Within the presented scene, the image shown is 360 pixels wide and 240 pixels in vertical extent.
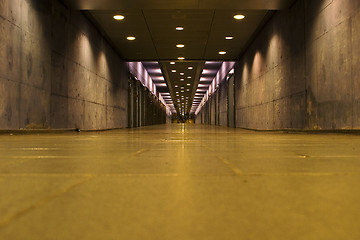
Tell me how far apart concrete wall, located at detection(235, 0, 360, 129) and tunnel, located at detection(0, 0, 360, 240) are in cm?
4

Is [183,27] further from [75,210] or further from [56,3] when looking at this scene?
[75,210]

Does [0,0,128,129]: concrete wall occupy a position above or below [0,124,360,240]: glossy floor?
above

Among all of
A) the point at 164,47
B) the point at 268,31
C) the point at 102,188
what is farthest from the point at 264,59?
the point at 102,188

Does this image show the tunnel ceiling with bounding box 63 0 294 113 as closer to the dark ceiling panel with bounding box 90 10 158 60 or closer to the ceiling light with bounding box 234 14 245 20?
the dark ceiling panel with bounding box 90 10 158 60

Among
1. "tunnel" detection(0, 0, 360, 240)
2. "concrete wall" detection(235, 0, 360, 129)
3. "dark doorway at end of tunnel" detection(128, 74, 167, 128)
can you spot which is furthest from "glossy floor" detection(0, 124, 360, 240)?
"dark doorway at end of tunnel" detection(128, 74, 167, 128)

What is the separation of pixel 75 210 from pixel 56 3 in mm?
8986

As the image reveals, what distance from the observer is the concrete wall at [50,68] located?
6469 millimetres

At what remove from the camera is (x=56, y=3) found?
28.2 ft

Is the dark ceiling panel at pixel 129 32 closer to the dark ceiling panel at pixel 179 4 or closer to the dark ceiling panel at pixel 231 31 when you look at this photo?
the dark ceiling panel at pixel 179 4

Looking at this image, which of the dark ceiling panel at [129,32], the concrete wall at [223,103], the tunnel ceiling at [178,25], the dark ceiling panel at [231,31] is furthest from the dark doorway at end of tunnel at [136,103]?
the concrete wall at [223,103]

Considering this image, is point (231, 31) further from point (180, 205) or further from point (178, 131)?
point (180, 205)

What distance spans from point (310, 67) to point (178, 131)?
4.32 meters

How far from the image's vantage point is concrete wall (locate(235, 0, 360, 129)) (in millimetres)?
6105

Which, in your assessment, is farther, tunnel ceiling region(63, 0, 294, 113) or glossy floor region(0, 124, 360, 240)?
tunnel ceiling region(63, 0, 294, 113)
